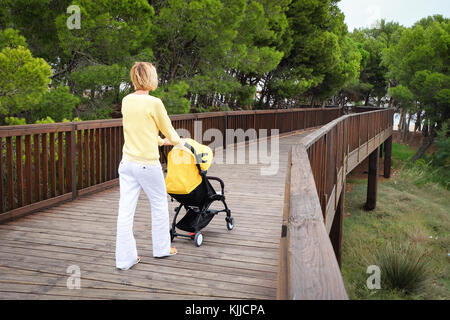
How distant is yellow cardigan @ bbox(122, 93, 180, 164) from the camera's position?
3631 millimetres

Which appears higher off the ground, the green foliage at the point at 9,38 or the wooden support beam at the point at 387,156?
the green foliage at the point at 9,38

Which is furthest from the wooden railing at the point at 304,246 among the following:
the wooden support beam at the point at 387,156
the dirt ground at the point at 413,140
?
the dirt ground at the point at 413,140

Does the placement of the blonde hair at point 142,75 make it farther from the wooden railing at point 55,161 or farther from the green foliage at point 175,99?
the green foliage at point 175,99

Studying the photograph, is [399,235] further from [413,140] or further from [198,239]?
[413,140]

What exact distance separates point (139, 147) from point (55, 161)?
2908 millimetres

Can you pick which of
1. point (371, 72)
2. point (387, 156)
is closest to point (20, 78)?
point (387, 156)

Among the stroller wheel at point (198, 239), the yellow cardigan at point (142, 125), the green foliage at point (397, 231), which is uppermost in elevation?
the yellow cardigan at point (142, 125)

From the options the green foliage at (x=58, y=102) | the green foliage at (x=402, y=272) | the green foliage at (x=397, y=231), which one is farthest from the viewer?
the green foliage at (x=397, y=231)

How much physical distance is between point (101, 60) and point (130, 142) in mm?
7791

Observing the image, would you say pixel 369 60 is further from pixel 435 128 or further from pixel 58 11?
pixel 58 11

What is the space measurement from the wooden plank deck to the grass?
406 centimetres

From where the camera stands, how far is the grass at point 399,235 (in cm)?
864

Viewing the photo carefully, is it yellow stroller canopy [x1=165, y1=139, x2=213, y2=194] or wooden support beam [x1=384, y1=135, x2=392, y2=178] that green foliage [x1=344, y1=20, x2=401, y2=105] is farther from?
yellow stroller canopy [x1=165, y1=139, x2=213, y2=194]

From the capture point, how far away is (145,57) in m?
11.0
